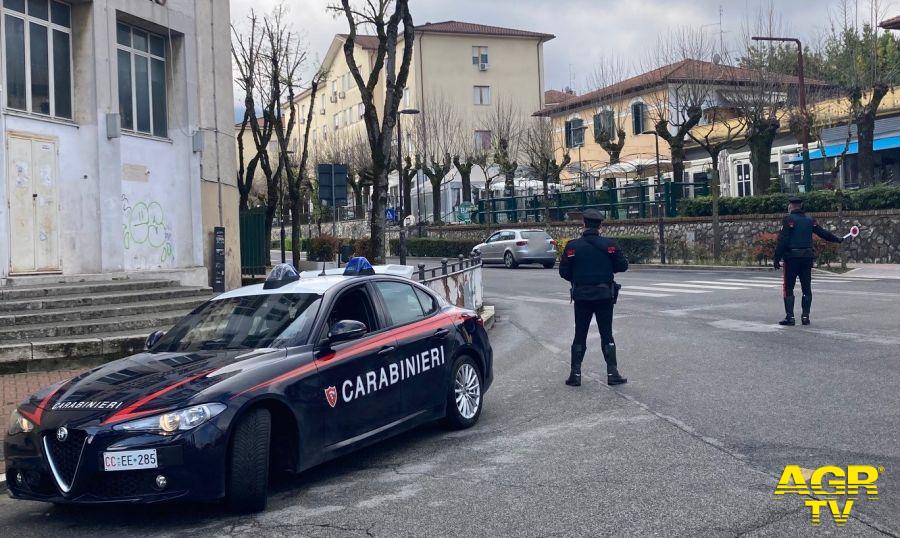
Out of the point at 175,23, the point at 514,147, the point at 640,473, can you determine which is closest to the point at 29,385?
the point at 640,473

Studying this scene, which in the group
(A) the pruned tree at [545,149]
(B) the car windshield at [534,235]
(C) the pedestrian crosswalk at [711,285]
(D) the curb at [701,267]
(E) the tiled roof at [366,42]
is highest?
(E) the tiled roof at [366,42]

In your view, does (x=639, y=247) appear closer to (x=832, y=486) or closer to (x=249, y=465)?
(x=832, y=486)

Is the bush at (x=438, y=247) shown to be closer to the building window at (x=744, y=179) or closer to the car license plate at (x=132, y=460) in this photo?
the building window at (x=744, y=179)

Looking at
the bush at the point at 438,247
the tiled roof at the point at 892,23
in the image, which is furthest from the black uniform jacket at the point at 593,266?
the bush at the point at 438,247

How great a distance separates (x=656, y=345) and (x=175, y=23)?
11849 mm

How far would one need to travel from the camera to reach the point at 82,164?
16.7m

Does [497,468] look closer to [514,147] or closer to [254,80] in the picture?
[254,80]

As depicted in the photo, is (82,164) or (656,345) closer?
(656,345)

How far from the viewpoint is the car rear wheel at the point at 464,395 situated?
798 cm

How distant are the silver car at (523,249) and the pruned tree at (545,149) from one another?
10649mm

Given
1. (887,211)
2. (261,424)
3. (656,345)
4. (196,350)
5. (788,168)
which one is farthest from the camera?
(788,168)

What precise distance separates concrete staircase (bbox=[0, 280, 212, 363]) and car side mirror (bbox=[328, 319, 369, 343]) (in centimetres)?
696

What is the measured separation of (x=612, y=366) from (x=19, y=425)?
19.4ft

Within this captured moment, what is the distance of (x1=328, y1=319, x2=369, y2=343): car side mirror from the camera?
21.7ft
